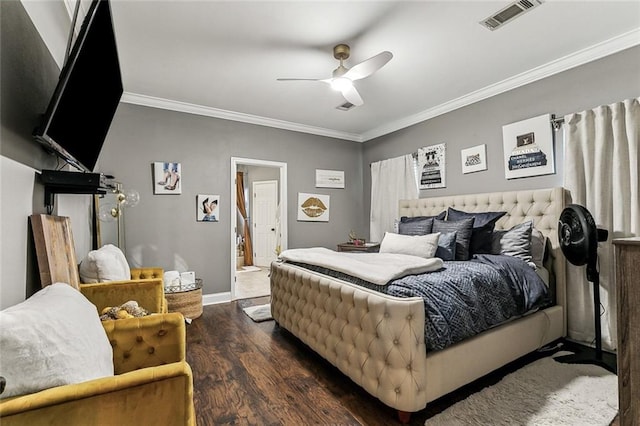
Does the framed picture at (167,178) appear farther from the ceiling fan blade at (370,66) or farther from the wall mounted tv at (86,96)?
the ceiling fan blade at (370,66)

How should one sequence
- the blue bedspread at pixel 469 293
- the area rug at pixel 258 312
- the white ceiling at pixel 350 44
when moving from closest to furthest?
the blue bedspread at pixel 469 293, the white ceiling at pixel 350 44, the area rug at pixel 258 312

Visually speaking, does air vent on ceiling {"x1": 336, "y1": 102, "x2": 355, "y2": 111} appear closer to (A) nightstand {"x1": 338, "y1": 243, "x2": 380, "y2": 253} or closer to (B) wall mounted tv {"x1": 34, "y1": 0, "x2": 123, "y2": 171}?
(A) nightstand {"x1": 338, "y1": 243, "x2": 380, "y2": 253}

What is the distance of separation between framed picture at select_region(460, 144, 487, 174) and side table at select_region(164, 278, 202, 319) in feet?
12.1

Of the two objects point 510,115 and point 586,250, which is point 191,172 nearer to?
point 510,115

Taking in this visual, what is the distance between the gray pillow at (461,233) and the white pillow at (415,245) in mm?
236

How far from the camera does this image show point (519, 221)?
315 cm

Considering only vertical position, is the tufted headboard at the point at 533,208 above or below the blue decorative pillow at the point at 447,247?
above

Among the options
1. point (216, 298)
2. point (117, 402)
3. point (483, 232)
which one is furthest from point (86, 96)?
point (483, 232)

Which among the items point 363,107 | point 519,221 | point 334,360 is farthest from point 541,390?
point 363,107

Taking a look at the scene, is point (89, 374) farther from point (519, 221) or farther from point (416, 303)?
point (519, 221)

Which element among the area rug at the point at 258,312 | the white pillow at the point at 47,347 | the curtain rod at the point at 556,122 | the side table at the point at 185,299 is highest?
the curtain rod at the point at 556,122

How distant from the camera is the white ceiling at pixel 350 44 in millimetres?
2201

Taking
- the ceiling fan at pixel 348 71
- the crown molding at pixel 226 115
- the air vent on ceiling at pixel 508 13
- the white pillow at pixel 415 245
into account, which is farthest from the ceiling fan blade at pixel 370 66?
the crown molding at pixel 226 115

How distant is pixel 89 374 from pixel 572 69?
4.19 metres
